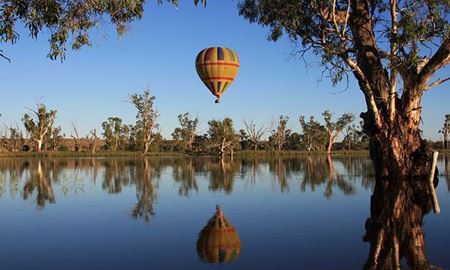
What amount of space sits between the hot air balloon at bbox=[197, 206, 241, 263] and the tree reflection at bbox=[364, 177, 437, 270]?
1669mm

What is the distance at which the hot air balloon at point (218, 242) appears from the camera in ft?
19.5

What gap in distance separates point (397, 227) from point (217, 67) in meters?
13.7

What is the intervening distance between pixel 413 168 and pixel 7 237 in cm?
1364

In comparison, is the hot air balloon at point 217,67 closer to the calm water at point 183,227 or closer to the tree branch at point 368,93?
the tree branch at point 368,93

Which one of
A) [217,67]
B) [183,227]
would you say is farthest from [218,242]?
[217,67]

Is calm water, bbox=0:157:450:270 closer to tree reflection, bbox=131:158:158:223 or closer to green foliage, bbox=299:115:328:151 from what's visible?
tree reflection, bbox=131:158:158:223

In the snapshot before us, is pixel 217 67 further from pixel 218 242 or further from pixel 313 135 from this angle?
pixel 313 135

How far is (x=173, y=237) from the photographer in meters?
7.32

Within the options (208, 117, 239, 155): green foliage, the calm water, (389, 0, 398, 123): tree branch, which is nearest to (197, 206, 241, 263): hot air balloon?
the calm water

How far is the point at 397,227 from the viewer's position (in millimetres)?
7855

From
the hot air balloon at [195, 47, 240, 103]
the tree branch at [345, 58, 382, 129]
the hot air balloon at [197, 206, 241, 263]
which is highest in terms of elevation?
the hot air balloon at [195, 47, 240, 103]

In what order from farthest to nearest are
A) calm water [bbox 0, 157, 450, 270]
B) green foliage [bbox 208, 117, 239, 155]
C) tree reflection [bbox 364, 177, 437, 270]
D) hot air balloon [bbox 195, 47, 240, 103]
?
1. green foliage [bbox 208, 117, 239, 155]
2. hot air balloon [bbox 195, 47, 240, 103]
3. calm water [bbox 0, 157, 450, 270]
4. tree reflection [bbox 364, 177, 437, 270]

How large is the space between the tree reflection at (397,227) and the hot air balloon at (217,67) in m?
8.96

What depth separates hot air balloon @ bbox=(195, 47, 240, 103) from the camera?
67.2ft
